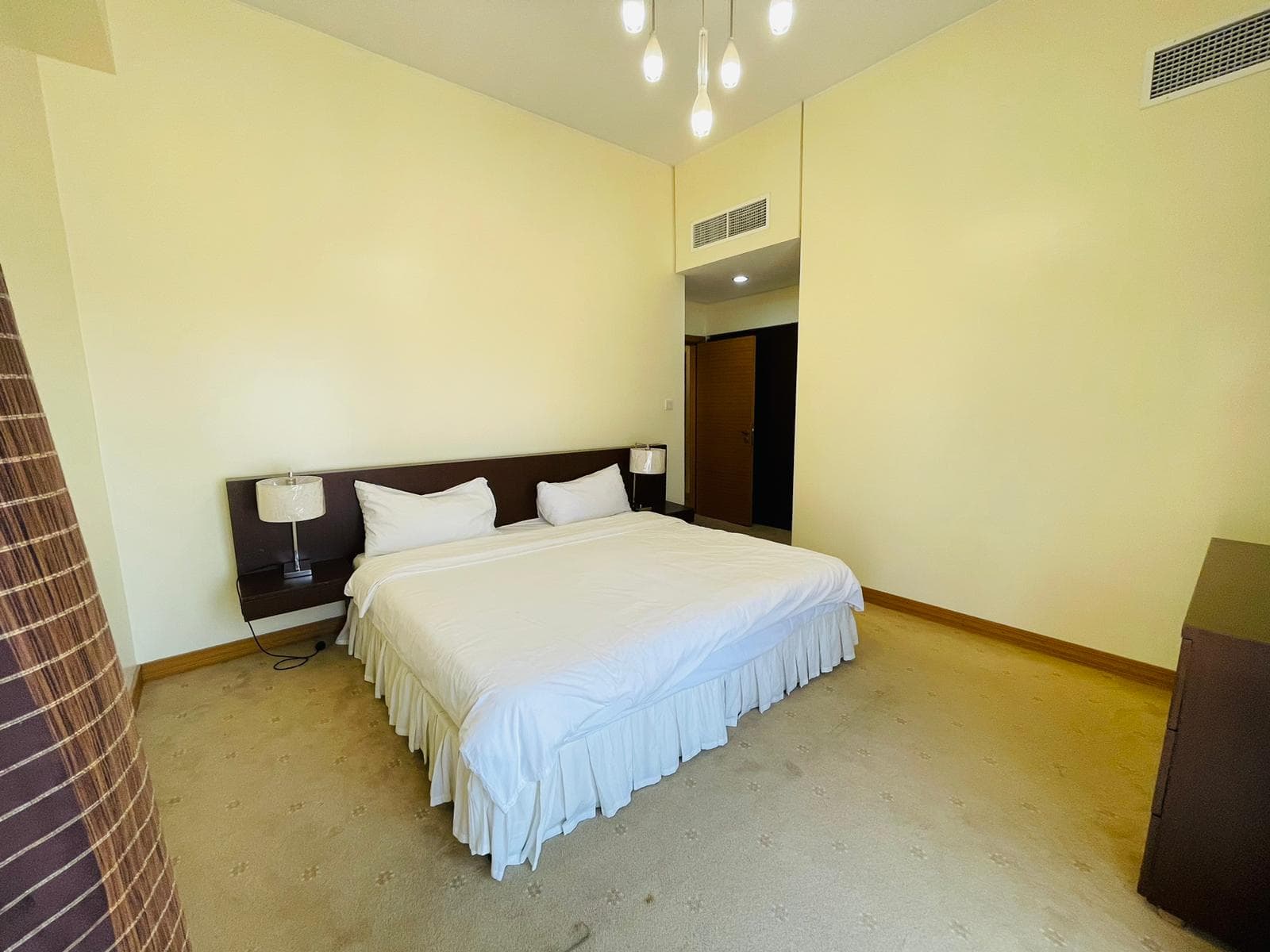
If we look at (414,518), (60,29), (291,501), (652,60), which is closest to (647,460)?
(414,518)

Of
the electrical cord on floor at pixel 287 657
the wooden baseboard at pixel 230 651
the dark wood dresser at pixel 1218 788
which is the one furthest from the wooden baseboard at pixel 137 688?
the dark wood dresser at pixel 1218 788

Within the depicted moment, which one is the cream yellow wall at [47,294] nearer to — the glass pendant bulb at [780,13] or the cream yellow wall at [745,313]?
the glass pendant bulb at [780,13]

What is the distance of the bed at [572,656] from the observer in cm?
141

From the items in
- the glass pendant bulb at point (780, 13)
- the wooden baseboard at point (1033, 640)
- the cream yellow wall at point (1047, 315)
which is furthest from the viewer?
the wooden baseboard at point (1033, 640)

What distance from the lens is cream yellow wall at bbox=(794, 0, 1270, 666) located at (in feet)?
6.79

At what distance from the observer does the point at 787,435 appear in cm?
491

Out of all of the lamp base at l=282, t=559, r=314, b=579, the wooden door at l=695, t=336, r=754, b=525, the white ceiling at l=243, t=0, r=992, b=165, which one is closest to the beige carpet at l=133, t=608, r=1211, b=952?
the lamp base at l=282, t=559, r=314, b=579

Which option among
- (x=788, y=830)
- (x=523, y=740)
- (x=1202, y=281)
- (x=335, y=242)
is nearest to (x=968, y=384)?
(x=1202, y=281)

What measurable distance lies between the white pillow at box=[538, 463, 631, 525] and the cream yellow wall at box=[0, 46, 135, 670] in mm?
2029

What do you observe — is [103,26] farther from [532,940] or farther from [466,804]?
[532,940]

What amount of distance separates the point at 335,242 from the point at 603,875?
3.13 m

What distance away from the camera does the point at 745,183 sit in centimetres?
364

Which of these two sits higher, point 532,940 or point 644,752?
point 644,752

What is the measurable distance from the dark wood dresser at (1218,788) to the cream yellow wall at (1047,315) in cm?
125
